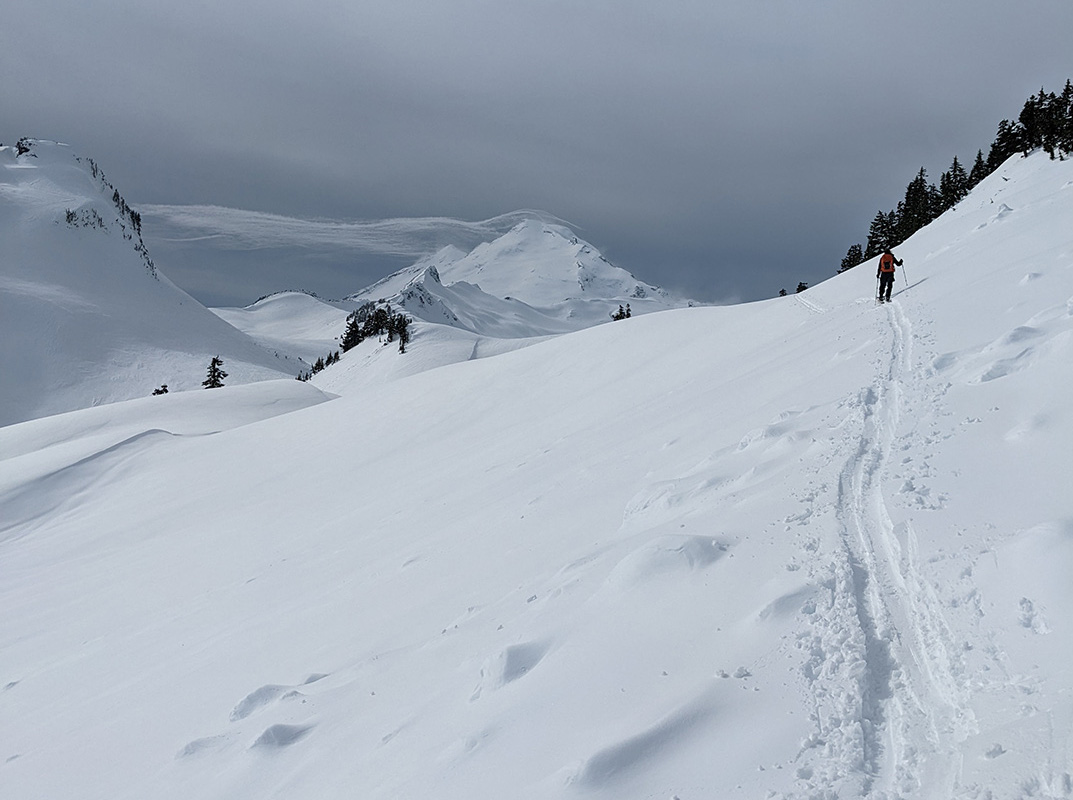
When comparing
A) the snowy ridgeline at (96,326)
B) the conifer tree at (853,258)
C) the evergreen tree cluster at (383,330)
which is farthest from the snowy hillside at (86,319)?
the conifer tree at (853,258)

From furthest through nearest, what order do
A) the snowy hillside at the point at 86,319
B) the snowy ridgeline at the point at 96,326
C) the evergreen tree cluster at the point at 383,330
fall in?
1. the evergreen tree cluster at the point at 383,330
2. the snowy hillside at the point at 86,319
3. the snowy ridgeline at the point at 96,326

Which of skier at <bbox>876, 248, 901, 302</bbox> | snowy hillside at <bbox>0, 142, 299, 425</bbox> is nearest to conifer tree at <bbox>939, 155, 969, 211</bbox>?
skier at <bbox>876, 248, 901, 302</bbox>

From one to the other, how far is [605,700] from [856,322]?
17.2m

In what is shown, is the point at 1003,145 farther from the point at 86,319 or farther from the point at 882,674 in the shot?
the point at 86,319

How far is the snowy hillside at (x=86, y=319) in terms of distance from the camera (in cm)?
11312

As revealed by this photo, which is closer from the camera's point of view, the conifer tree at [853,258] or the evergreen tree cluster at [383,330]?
the conifer tree at [853,258]

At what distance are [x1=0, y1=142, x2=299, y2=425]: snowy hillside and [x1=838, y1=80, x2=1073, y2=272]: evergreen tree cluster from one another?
99163mm

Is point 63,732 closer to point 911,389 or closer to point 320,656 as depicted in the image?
point 320,656

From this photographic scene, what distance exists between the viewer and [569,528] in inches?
394

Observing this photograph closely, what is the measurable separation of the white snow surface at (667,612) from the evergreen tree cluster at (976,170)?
135 ft

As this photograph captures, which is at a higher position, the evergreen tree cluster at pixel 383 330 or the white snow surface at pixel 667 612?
the evergreen tree cluster at pixel 383 330

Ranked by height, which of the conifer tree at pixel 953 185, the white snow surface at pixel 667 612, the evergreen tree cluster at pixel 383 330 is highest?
the conifer tree at pixel 953 185

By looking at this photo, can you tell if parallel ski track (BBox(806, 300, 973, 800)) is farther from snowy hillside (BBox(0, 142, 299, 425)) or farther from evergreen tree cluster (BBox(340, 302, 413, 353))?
snowy hillside (BBox(0, 142, 299, 425))

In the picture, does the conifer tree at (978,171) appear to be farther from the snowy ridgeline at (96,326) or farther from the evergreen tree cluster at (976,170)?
the snowy ridgeline at (96,326)
